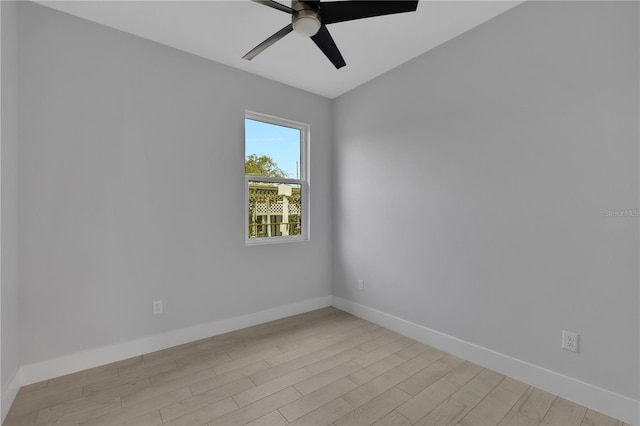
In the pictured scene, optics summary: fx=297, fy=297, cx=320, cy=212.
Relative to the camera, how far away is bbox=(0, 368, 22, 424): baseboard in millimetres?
1750

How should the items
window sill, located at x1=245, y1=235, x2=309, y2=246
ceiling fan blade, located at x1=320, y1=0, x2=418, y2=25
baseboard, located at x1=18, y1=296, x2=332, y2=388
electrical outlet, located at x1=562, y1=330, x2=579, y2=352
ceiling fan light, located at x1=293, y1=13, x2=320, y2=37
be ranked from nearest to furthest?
ceiling fan blade, located at x1=320, y1=0, x2=418, y2=25 → ceiling fan light, located at x1=293, y1=13, x2=320, y2=37 → electrical outlet, located at x1=562, y1=330, x2=579, y2=352 → baseboard, located at x1=18, y1=296, x2=332, y2=388 → window sill, located at x1=245, y1=235, x2=309, y2=246

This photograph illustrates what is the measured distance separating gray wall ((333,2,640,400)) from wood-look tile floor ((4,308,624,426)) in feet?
1.11

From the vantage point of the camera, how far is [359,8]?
A: 172cm

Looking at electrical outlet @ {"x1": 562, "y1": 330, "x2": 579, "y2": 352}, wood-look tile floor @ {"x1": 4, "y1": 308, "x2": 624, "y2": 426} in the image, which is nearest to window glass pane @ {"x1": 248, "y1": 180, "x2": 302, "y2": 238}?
wood-look tile floor @ {"x1": 4, "y1": 308, "x2": 624, "y2": 426}

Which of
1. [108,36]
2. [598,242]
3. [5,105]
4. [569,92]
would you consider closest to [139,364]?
[5,105]

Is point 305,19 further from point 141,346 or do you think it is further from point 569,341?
point 141,346

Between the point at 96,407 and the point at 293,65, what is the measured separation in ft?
10.4

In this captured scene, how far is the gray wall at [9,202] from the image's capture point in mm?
1825

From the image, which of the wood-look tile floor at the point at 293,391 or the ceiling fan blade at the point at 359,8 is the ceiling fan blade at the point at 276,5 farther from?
the wood-look tile floor at the point at 293,391

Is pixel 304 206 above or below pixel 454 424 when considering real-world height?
above

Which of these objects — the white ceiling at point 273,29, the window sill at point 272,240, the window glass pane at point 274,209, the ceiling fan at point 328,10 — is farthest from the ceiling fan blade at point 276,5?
the window sill at point 272,240

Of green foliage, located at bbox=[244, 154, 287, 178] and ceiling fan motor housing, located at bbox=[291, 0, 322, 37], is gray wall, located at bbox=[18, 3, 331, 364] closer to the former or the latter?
green foliage, located at bbox=[244, 154, 287, 178]

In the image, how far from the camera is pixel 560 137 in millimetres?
1974

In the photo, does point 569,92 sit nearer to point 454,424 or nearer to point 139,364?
point 454,424
